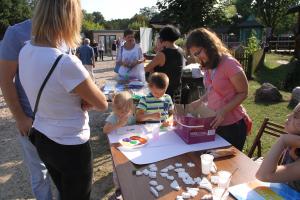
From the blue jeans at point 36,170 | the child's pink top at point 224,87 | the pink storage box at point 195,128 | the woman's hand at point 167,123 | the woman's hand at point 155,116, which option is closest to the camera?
the pink storage box at point 195,128

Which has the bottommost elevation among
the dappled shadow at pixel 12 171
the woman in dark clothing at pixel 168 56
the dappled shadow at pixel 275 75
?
the dappled shadow at pixel 12 171

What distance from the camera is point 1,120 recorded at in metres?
6.29

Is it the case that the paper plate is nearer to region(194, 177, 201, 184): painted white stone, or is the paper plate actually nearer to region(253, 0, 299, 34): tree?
region(194, 177, 201, 184): painted white stone

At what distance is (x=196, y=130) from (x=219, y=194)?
640mm

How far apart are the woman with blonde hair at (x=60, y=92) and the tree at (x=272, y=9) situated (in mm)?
45045

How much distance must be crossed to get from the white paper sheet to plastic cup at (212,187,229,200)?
0.45m

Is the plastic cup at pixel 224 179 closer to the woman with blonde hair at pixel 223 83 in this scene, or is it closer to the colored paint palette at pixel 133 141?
the woman with blonde hair at pixel 223 83

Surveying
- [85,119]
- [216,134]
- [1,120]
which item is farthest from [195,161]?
[1,120]

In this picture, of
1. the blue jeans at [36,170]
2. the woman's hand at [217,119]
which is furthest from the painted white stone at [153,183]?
the blue jeans at [36,170]

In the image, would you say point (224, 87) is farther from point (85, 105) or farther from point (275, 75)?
point (275, 75)

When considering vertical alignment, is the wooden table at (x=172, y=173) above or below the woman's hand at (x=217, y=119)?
below

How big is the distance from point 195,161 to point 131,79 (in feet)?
9.31

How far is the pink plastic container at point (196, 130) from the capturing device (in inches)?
80.7

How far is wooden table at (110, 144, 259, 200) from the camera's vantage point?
1.52 metres
